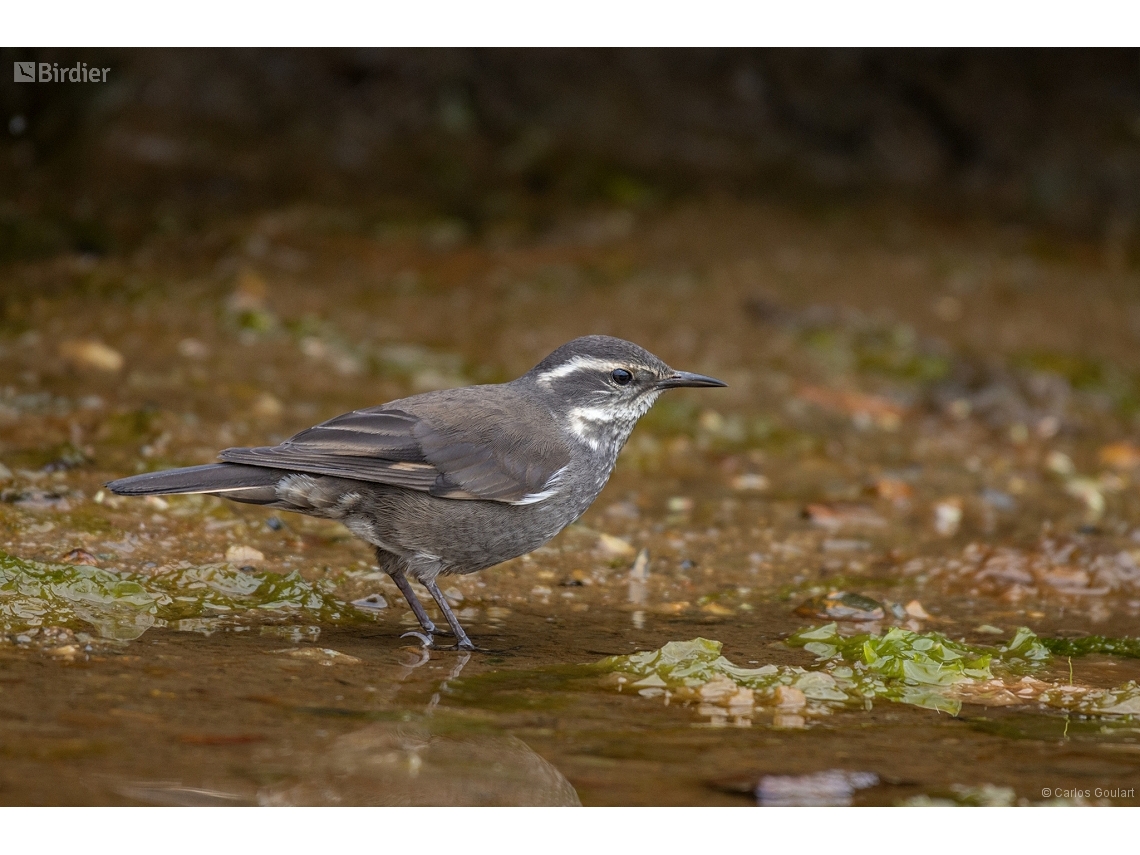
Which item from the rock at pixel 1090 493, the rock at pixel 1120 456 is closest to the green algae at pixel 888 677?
the rock at pixel 1090 493

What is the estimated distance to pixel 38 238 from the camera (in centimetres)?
957

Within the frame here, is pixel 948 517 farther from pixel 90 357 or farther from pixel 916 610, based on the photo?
pixel 90 357

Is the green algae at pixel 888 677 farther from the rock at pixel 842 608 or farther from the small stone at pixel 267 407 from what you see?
the small stone at pixel 267 407

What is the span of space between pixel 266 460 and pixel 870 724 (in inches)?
100

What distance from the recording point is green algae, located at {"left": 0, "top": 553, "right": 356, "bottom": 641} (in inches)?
185

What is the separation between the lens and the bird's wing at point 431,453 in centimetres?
518

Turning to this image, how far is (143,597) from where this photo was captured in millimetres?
4961

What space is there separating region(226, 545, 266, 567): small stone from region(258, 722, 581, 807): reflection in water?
191 centimetres

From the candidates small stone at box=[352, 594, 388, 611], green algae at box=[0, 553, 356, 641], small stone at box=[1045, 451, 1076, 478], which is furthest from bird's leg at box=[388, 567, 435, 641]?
small stone at box=[1045, 451, 1076, 478]

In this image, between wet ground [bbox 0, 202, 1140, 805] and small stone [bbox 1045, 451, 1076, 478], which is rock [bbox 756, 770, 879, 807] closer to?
wet ground [bbox 0, 202, 1140, 805]

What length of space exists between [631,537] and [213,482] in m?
2.33

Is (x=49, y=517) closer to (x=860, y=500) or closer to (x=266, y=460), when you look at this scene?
(x=266, y=460)

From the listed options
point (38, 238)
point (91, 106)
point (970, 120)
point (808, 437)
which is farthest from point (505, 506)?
point (970, 120)

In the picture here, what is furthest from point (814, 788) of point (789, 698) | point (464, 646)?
point (464, 646)
